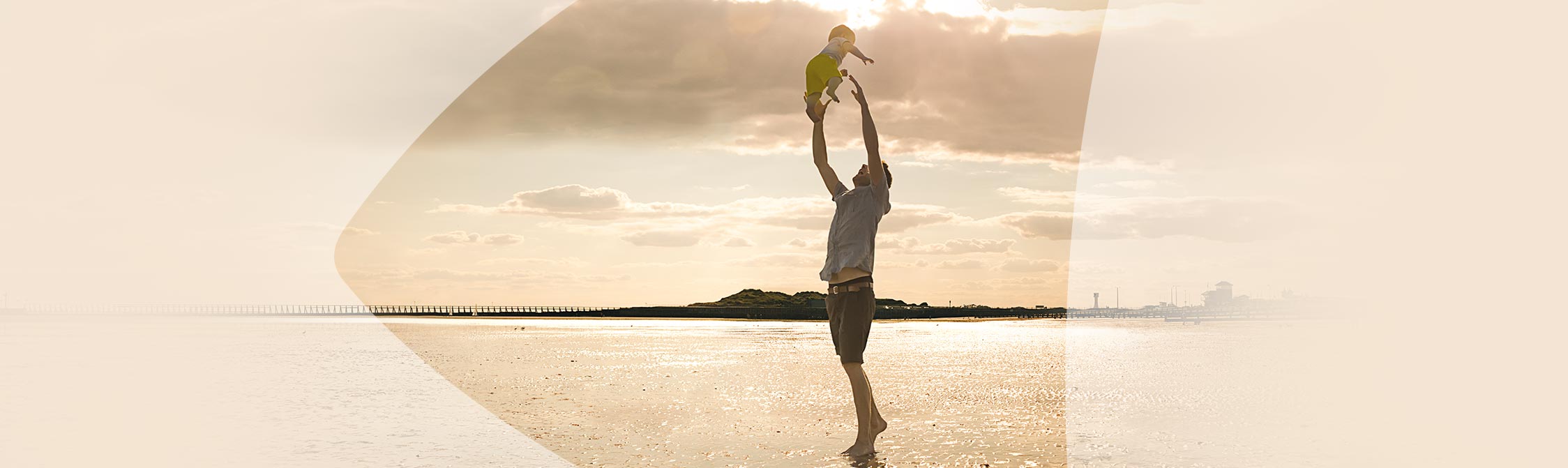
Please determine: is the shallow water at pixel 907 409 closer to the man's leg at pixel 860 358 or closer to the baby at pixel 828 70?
the man's leg at pixel 860 358

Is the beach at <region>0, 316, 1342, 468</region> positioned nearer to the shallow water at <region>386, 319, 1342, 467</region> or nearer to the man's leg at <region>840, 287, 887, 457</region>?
the shallow water at <region>386, 319, 1342, 467</region>

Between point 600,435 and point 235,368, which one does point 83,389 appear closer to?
point 235,368

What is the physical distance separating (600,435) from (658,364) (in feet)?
29.4

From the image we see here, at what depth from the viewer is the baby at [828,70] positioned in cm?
638

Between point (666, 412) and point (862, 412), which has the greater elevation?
point (862, 412)

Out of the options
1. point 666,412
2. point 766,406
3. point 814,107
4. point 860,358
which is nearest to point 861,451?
point 860,358

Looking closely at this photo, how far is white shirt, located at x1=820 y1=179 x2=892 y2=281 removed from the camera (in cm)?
636

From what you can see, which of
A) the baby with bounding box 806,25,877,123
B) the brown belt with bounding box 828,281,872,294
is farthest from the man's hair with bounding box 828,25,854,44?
the brown belt with bounding box 828,281,872,294

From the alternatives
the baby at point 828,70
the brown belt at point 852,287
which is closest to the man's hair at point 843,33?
the baby at point 828,70

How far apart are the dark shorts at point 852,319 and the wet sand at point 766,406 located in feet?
1.98

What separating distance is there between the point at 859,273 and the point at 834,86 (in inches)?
42.0

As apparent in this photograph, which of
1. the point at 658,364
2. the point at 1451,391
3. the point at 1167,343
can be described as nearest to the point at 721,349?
the point at 658,364

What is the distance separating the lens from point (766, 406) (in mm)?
9453

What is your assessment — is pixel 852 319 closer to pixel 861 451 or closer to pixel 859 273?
pixel 859 273
